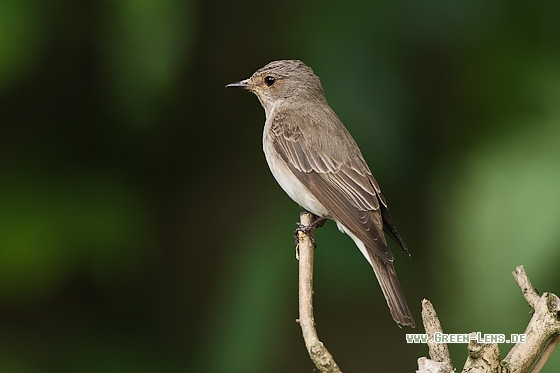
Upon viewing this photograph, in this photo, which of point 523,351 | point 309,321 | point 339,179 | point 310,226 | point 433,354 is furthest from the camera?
point 339,179

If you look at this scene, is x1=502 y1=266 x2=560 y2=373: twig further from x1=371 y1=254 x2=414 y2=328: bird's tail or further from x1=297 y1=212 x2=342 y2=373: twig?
→ x1=371 y1=254 x2=414 y2=328: bird's tail

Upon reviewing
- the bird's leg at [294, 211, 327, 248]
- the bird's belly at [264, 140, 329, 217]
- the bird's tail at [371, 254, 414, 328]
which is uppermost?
the bird's belly at [264, 140, 329, 217]

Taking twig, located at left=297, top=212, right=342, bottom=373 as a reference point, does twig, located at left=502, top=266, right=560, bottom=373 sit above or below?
above

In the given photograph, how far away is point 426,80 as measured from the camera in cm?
431

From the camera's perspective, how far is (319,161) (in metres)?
3.85

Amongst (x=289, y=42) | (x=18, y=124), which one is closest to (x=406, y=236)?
(x=289, y=42)

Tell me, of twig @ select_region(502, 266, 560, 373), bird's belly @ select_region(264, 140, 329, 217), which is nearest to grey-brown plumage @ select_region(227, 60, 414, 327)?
bird's belly @ select_region(264, 140, 329, 217)

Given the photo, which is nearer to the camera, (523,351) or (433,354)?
(523,351)

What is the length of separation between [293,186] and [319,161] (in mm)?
151

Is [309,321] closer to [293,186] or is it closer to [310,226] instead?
[310,226]

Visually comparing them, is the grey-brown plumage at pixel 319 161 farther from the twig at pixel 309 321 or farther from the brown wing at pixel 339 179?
the twig at pixel 309 321

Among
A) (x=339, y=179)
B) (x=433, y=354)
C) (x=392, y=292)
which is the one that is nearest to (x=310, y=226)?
(x=339, y=179)

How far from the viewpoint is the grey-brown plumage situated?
11.5ft

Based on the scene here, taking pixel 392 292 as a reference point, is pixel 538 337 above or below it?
above
